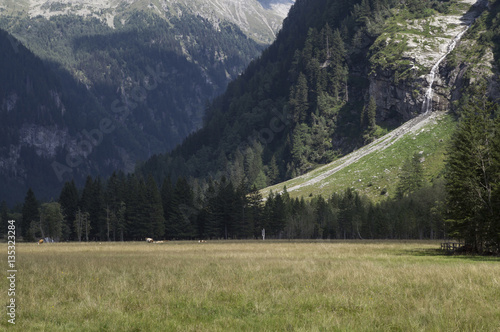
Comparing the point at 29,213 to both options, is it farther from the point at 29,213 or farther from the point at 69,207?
the point at 69,207

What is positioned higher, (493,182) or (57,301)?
(493,182)

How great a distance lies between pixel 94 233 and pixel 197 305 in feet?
397

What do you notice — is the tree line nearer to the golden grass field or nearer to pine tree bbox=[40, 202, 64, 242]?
pine tree bbox=[40, 202, 64, 242]

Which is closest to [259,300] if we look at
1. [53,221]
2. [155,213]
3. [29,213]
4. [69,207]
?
[155,213]

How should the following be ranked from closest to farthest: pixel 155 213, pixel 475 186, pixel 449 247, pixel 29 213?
1. pixel 475 186
2. pixel 449 247
3. pixel 155 213
4. pixel 29 213

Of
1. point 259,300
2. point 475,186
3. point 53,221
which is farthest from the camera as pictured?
point 53,221

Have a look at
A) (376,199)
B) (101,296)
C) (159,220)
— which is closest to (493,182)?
(101,296)

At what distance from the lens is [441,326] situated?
15.0m

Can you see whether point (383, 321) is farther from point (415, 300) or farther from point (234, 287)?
point (234, 287)

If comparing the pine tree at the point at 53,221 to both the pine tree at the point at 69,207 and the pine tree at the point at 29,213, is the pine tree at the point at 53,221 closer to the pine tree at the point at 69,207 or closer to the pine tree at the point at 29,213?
the pine tree at the point at 69,207

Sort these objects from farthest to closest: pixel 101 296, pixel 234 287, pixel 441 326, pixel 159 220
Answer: pixel 159 220 → pixel 234 287 → pixel 101 296 → pixel 441 326

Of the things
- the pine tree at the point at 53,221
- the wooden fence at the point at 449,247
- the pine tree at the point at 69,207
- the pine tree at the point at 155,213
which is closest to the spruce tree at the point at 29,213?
the pine tree at the point at 69,207

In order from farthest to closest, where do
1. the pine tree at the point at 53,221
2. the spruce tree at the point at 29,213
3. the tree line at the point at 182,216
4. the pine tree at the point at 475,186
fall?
the spruce tree at the point at 29,213
the tree line at the point at 182,216
the pine tree at the point at 53,221
the pine tree at the point at 475,186

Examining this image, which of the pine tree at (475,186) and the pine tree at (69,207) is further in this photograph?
the pine tree at (69,207)
